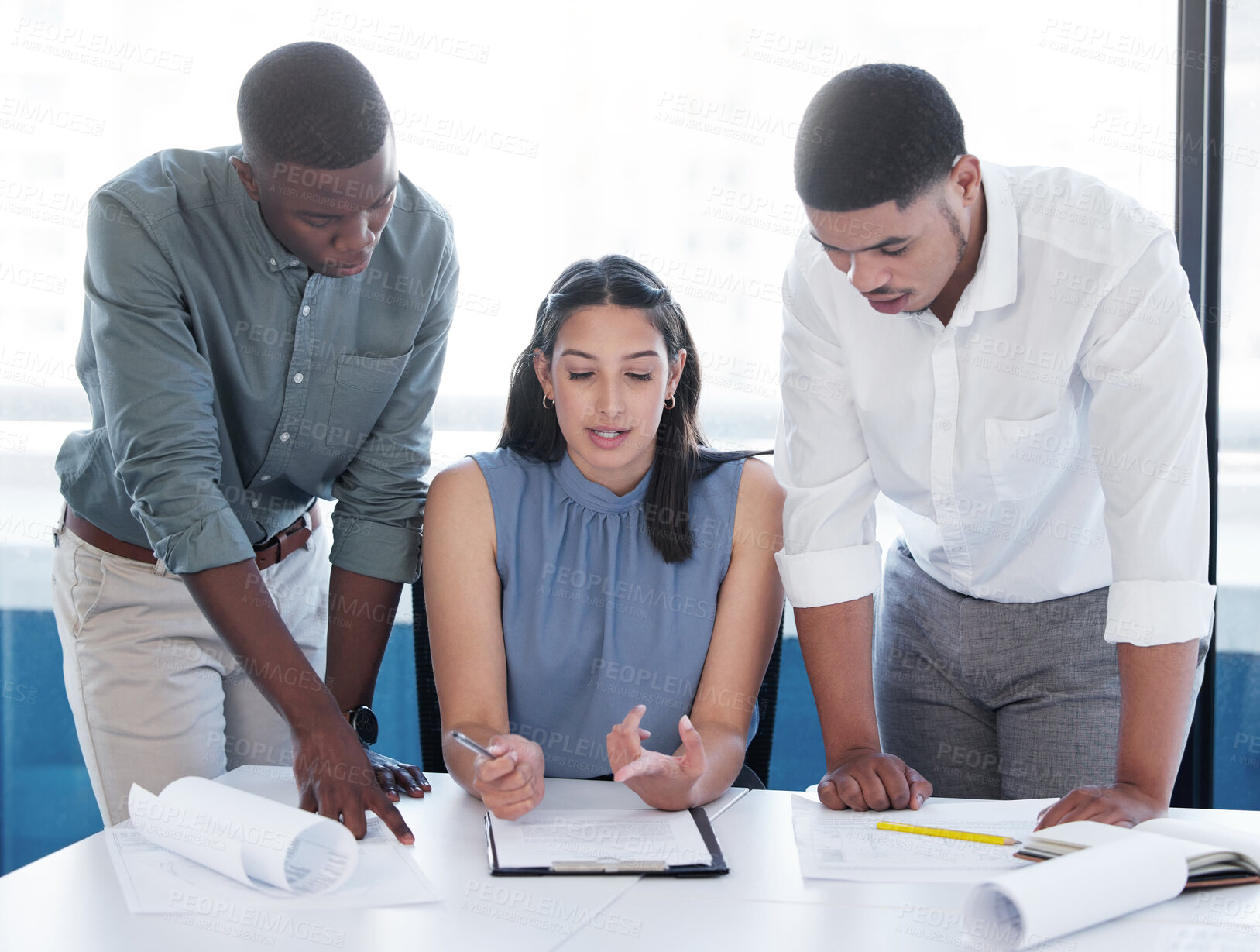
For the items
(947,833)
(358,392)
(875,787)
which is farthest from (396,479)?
(947,833)

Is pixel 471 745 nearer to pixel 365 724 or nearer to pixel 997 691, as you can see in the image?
pixel 365 724

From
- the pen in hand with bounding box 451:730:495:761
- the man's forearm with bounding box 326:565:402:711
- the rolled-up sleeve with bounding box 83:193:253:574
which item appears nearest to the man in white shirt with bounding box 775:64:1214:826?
the pen in hand with bounding box 451:730:495:761

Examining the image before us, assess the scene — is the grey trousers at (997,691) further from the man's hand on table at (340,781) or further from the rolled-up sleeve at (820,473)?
the man's hand on table at (340,781)

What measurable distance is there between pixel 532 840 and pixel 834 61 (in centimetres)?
194

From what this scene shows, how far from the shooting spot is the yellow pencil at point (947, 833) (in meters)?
1.19

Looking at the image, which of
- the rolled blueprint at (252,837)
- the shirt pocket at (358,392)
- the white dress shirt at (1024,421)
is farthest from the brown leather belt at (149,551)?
the white dress shirt at (1024,421)

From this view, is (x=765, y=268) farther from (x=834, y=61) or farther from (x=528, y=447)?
(x=528, y=447)

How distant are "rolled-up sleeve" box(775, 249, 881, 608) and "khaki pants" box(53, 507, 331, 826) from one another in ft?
2.70

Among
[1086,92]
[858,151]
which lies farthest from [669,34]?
[858,151]

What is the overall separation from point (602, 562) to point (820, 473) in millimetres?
386

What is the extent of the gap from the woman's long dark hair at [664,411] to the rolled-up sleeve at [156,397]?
0.53 m

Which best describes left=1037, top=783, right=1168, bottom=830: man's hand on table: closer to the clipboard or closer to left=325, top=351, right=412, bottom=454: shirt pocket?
the clipboard

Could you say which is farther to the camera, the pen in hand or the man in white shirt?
the man in white shirt

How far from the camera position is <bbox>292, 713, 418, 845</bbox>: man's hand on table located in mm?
1211
